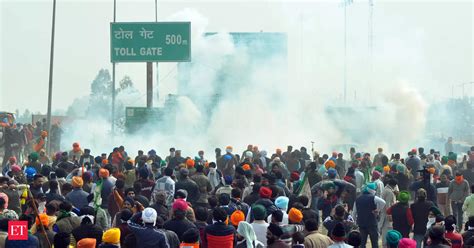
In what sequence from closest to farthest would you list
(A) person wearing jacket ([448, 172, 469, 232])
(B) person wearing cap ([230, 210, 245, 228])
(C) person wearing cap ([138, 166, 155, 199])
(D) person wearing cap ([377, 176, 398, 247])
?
(B) person wearing cap ([230, 210, 245, 228]) → (C) person wearing cap ([138, 166, 155, 199]) → (D) person wearing cap ([377, 176, 398, 247]) → (A) person wearing jacket ([448, 172, 469, 232])

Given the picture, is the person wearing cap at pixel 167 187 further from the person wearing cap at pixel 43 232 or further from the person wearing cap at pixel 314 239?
the person wearing cap at pixel 314 239

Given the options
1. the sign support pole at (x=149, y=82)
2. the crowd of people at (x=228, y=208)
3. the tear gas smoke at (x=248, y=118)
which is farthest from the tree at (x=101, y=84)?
the crowd of people at (x=228, y=208)

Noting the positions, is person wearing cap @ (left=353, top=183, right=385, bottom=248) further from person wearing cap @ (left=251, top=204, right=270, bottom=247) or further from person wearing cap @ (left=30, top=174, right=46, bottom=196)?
person wearing cap @ (left=30, top=174, right=46, bottom=196)

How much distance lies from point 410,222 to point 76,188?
5496mm

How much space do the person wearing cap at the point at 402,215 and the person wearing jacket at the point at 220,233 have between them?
443cm

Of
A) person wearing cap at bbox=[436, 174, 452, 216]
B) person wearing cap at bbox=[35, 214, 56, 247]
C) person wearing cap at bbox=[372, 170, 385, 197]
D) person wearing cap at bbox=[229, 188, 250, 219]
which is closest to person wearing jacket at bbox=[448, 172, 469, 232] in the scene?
person wearing cap at bbox=[436, 174, 452, 216]

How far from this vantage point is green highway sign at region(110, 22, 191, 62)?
3312 centimetres

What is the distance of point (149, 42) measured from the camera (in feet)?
109

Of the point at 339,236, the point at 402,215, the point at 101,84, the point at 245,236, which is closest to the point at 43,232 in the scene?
the point at 245,236

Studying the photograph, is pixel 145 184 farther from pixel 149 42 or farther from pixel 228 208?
pixel 149 42

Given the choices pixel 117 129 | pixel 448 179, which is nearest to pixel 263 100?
pixel 117 129

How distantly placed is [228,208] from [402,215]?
3505 mm

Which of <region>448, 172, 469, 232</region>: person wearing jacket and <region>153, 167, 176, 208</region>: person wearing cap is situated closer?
<region>153, 167, 176, 208</region>: person wearing cap

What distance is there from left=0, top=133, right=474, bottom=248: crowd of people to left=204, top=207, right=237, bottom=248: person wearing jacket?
0.01 m
